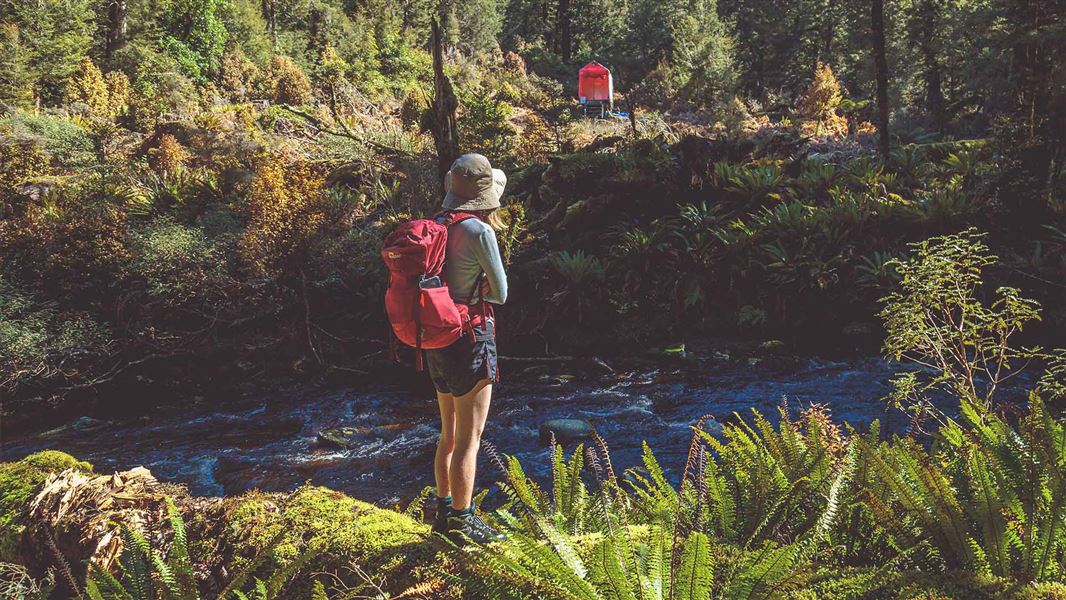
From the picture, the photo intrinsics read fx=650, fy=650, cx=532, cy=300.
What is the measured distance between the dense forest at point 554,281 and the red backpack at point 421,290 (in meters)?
0.53

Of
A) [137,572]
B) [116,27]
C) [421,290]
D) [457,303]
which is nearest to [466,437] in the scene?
[457,303]

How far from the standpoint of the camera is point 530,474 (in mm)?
7211

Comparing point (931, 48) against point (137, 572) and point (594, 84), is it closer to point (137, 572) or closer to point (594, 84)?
point (594, 84)

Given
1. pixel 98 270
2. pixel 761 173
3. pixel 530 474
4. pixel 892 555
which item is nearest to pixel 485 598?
pixel 892 555

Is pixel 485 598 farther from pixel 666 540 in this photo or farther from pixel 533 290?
pixel 533 290

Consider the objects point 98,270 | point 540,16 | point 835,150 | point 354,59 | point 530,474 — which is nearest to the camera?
point 530,474

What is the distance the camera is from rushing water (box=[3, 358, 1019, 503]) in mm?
7496

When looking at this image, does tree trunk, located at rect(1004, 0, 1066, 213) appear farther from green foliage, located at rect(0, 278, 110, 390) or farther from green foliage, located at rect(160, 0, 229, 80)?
green foliage, located at rect(160, 0, 229, 80)

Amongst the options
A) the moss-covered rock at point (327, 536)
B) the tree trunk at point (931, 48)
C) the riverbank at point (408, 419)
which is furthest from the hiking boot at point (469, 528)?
the tree trunk at point (931, 48)

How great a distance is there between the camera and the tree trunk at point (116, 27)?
874 inches

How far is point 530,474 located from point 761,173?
9192mm

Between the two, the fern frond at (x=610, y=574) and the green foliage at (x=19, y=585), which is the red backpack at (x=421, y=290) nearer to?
the fern frond at (x=610, y=574)

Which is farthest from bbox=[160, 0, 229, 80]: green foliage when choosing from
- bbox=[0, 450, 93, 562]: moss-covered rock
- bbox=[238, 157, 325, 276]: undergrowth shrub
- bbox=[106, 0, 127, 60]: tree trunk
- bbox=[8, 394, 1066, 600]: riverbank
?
bbox=[8, 394, 1066, 600]: riverbank

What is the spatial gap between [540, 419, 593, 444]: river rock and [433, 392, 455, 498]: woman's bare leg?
16.0 feet
